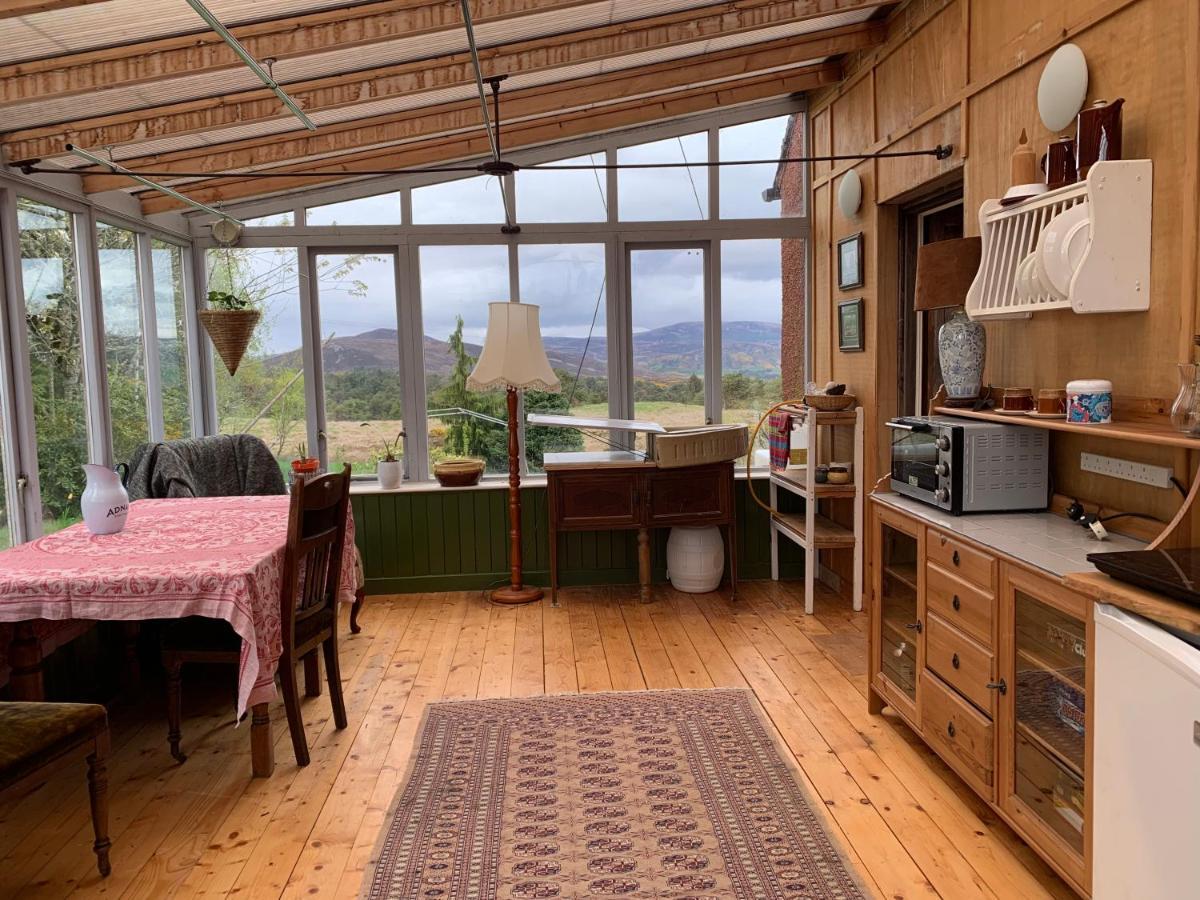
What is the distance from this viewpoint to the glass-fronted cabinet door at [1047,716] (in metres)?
2.10

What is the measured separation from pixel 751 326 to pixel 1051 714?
382 cm

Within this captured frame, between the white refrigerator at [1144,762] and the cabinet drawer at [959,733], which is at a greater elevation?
the white refrigerator at [1144,762]

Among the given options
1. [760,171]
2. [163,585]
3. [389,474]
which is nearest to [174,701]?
[163,585]

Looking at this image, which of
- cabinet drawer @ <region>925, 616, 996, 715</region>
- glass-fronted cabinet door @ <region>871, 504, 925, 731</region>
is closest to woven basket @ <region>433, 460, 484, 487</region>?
glass-fronted cabinet door @ <region>871, 504, 925, 731</region>

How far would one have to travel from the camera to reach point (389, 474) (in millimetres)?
5449

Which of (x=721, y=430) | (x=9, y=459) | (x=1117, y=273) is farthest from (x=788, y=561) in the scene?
(x=9, y=459)

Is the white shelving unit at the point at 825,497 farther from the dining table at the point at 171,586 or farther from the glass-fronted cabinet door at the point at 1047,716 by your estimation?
the dining table at the point at 171,586

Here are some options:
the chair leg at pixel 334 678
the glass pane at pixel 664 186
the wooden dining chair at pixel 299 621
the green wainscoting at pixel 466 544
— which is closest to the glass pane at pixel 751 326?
the glass pane at pixel 664 186

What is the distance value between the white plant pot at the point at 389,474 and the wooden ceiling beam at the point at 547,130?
1.72m

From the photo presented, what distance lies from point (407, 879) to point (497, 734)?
0.97m

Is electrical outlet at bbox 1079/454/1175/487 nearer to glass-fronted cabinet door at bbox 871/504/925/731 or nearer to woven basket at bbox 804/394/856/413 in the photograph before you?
glass-fronted cabinet door at bbox 871/504/925/731

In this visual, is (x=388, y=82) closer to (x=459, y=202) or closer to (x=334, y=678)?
(x=459, y=202)

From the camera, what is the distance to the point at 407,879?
2426mm

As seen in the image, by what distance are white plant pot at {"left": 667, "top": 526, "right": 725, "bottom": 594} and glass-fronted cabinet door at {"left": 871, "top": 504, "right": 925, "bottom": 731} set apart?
1.89 metres
